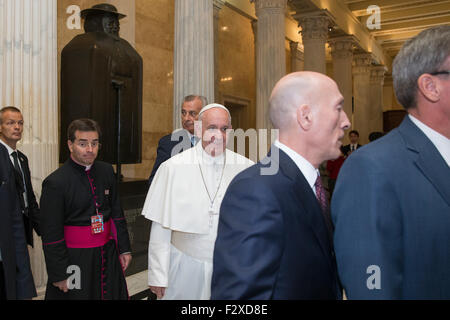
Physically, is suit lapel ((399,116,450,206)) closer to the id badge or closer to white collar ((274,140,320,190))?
white collar ((274,140,320,190))

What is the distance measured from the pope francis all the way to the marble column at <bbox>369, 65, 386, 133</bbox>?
1646cm

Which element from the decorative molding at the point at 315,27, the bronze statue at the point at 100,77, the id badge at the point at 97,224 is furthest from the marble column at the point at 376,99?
the id badge at the point at 97,224

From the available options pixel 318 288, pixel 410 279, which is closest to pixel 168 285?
pixel 318 288

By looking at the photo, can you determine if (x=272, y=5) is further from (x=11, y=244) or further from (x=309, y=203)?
(x=309, y=203)

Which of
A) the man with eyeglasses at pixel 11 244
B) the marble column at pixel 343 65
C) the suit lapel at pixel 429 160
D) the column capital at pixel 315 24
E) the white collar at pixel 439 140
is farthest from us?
the marble column at pixel 343 65

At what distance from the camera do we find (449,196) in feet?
4.22

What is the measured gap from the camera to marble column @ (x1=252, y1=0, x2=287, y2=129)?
31.0ft

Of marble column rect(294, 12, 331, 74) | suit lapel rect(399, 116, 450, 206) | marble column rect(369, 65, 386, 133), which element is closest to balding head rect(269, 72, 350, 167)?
suit lapel rect(399, 116, 450, 206)

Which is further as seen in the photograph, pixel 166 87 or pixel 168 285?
pixel 166 87

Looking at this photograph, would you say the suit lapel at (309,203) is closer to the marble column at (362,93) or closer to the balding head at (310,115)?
the balding head at (310,115)

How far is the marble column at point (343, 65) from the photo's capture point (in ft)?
48.1

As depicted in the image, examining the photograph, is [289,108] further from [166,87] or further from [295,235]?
[166,87]

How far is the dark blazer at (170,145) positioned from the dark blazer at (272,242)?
2.73m
